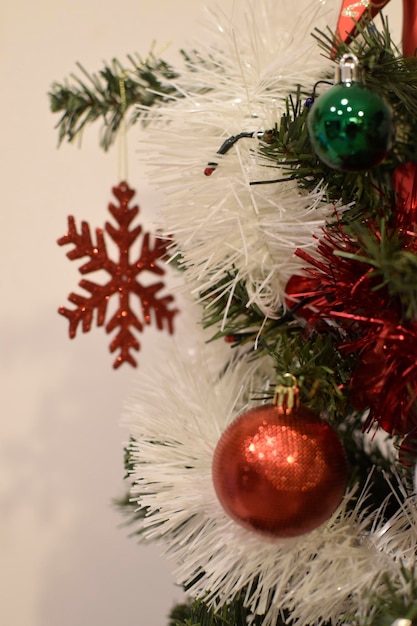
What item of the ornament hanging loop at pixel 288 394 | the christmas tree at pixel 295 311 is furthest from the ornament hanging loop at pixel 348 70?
the ornament hanging loop at pixel 288 394

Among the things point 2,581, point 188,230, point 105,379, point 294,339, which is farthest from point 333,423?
point 2,581

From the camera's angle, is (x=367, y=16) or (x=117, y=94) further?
(x=117, y=94)

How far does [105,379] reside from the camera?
894mm

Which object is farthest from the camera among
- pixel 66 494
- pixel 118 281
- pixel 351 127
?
pixel 66 494

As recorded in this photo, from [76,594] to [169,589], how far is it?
13 centimetres

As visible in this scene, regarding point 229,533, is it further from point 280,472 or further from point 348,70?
point 348,70

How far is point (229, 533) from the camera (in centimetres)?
43

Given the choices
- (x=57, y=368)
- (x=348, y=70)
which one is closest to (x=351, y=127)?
(x=348, y=70)

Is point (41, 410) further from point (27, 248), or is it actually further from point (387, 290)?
point (387, 290)

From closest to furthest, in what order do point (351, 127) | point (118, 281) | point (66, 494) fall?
point (351, 127)
point (118, 281)
point (66, 494)

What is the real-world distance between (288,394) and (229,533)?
113 millimetres

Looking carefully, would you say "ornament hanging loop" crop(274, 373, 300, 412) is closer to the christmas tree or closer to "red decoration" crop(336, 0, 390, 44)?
the christmas tree

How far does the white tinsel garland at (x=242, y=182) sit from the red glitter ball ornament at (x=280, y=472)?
3.8 inches

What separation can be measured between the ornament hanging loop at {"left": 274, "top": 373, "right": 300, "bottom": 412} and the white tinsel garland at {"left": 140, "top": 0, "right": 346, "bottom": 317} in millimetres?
73
